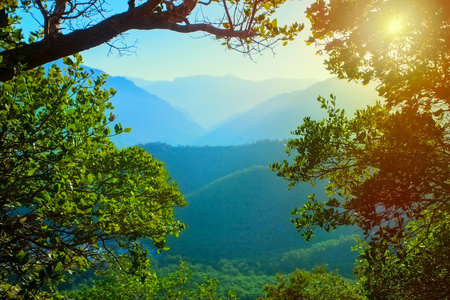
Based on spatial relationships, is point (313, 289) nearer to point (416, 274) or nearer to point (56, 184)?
point (416, 274)

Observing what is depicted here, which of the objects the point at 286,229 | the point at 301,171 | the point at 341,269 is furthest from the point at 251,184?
the point at 301,171

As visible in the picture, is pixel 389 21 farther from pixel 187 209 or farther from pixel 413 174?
pixel 187 209

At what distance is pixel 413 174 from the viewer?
439 centimetres

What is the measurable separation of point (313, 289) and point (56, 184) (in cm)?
1623

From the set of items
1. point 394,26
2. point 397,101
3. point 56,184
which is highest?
point 394,26

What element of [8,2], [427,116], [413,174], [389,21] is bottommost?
[413,174]

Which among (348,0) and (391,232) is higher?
(348,0)

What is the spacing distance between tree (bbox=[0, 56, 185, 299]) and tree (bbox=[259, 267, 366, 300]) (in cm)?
1030

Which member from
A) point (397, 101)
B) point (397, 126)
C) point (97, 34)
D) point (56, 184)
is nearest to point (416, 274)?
point (397, 126)

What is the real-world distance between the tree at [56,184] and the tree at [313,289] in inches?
405

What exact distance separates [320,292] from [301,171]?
12432 mm

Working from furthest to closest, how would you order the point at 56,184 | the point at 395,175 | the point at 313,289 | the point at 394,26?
the point at 313,289 < the point at 394,26 < the point at 395,175 < the point at 56,184

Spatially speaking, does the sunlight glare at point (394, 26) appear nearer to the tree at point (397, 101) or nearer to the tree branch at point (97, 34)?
the tree at point (397, 101)

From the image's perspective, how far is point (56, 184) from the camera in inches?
142
